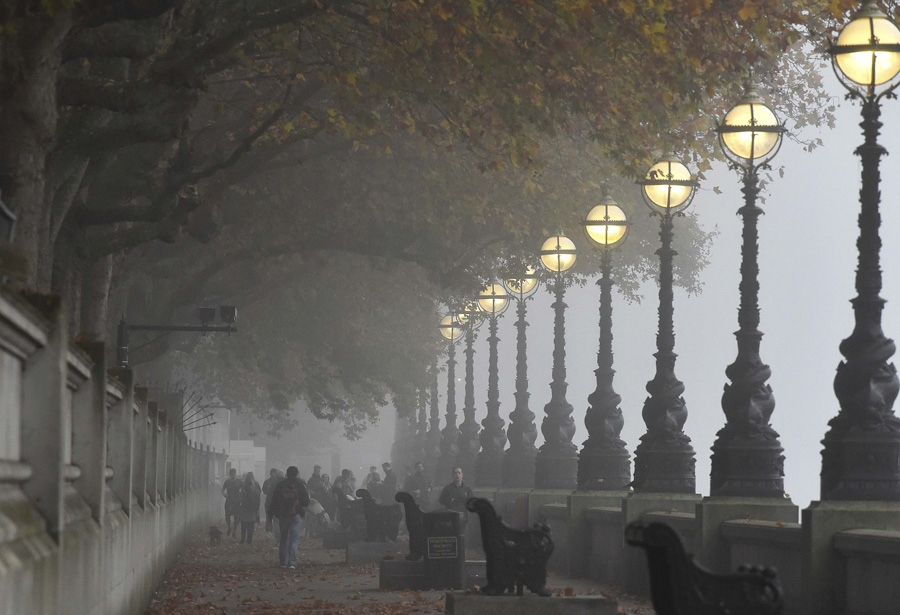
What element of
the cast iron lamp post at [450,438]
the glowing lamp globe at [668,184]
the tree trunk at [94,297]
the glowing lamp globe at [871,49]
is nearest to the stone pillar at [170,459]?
the tree trunk at [94,297]

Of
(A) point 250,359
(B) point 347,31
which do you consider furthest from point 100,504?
(A) point 250,359

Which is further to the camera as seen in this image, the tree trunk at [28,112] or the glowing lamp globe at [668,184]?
the glowing lamp globe at [668,184]

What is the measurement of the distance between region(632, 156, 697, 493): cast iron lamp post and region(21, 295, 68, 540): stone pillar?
13723 mm

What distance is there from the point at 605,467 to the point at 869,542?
1247 cm

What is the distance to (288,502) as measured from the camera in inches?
1152

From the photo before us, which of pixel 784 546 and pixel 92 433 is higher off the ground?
pixel 92 433

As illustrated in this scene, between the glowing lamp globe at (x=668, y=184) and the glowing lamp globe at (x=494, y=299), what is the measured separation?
17.8 m

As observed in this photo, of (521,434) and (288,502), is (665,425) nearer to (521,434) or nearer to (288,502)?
(288,502)

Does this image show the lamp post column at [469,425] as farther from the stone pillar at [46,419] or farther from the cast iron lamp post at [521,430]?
the stone pillar at [46,419]

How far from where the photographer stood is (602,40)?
17594 millimetres

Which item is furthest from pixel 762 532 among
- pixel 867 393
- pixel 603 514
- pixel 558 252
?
pixel 558 252

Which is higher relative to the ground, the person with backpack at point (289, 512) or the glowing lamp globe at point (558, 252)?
the glowing lamp globe at point (558, 252)

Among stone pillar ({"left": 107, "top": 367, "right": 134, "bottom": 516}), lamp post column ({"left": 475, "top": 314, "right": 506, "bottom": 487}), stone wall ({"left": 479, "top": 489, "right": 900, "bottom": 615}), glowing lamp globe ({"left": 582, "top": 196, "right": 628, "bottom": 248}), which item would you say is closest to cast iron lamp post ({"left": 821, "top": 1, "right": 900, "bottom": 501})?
stone wall ({"left": 479, "top": 489, "right": 900, "bottom": 615})

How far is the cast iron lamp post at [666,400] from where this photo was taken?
2044 cm
